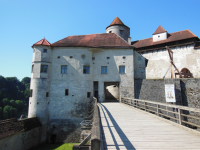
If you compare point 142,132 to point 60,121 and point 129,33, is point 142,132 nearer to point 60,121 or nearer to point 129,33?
point 60,121

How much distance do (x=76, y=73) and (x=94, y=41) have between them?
5767 mm

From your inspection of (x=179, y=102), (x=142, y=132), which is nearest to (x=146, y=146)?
(x=142, y=132)

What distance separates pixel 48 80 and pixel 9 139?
803 cm

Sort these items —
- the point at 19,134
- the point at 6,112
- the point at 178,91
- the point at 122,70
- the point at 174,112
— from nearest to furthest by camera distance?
the point at 174,112 < the point at 19,134 < the point at 178,91 < the point at 122,70 < the point at 6,112

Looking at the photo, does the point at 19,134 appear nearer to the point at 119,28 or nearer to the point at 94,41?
the point at 94,41

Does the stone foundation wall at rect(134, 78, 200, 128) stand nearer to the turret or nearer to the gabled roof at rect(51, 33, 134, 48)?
the gabled roof at rect(51, 33, 134, 48)

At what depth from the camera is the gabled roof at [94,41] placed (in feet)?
66.8

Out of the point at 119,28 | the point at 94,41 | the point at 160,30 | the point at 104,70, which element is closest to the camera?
the point at 104,70

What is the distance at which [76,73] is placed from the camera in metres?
19.7

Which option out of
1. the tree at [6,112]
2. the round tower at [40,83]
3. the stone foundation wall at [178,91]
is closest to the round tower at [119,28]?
the stone foundation wall at [178,91]

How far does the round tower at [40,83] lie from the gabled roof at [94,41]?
2.04 metres

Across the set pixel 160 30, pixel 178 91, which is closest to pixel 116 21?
pixel 160 30

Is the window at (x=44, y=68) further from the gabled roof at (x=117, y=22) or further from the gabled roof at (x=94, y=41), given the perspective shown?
the gabled roof at (x=117, y=22)

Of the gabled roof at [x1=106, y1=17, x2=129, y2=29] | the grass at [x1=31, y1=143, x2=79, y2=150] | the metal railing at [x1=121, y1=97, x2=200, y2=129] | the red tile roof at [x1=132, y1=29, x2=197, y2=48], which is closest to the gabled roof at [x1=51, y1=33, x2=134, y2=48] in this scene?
the gabled roof at [x1=106, y1=17, x2=129, y2=29]
